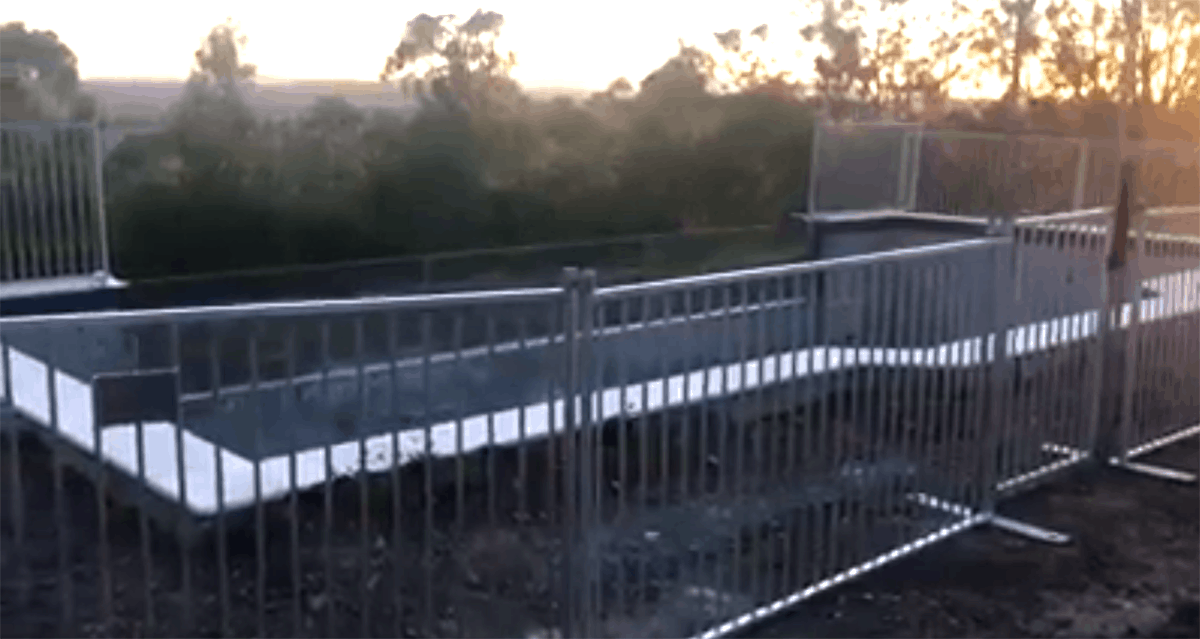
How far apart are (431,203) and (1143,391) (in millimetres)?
9519

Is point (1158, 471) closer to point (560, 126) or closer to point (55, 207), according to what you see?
point (55, 207)

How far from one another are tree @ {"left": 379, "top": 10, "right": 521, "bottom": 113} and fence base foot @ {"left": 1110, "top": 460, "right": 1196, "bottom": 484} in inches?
409

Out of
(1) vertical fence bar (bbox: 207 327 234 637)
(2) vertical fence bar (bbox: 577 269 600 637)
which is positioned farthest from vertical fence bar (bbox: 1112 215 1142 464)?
(1) vertical fence bar (bbox: 207 327 234 637)

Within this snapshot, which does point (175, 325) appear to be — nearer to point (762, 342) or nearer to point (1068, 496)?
point (762, 342)

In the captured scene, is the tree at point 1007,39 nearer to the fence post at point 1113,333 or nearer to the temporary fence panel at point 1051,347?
the fence post at point 1113,333

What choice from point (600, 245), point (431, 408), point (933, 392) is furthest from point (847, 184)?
point (431, 408)

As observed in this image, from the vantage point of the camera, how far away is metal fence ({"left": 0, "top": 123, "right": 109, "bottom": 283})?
33.7 feet

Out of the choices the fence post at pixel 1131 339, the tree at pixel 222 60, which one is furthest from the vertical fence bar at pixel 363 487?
the tree at pixel 222 60

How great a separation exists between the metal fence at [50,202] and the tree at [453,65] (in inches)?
207

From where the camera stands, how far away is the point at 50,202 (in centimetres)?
1038

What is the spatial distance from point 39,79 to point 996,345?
423 inches

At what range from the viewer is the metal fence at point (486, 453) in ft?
10.0

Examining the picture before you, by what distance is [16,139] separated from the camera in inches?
404

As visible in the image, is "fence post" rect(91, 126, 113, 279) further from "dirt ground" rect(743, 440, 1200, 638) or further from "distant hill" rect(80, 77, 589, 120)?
"dirt ground" rect(743, 440, 1200, 638)
